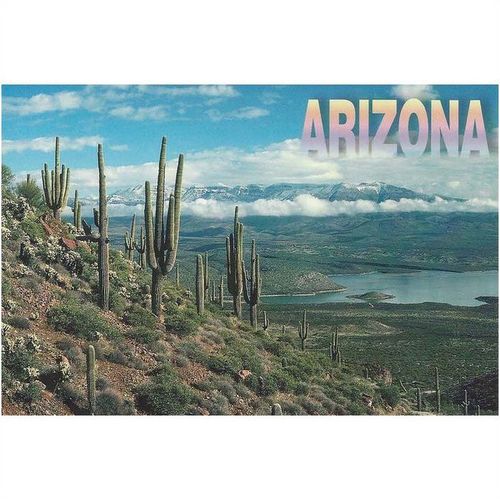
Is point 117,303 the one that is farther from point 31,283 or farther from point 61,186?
point 61,186

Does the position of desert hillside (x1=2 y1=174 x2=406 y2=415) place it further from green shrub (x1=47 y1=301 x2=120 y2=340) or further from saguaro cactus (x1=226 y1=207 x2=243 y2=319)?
saguaro cactus (x1=226 y1=207 x2=243 y2=319)

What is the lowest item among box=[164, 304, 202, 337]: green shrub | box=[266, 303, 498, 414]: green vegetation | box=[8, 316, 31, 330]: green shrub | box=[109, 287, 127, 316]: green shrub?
box=[266, 303, 498, 414]: green vegetation

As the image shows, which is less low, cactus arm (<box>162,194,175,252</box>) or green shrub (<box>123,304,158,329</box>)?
cactus arm (<box>162,194,175,252</box>)

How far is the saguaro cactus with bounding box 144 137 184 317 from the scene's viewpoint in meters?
12.3

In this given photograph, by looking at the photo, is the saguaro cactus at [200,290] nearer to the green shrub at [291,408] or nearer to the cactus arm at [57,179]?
the cactus arm at [57,179]

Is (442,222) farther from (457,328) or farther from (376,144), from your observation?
(376,144)

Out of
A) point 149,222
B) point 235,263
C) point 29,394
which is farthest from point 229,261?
point 29,394

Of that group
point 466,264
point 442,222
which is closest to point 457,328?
point 466,264

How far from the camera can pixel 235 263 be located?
16.2 meters

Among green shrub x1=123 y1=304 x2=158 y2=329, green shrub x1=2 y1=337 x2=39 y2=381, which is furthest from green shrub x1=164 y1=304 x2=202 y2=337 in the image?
green shrub x1=2 y1=337 x2=39 y2=381

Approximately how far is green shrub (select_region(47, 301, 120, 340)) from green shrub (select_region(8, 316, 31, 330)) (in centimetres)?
52

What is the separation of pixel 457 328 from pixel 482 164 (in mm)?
36278

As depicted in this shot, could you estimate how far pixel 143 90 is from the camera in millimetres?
11188

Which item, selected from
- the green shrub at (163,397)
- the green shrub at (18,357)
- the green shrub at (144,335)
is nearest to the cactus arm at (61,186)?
the green shrub at (144,335)
